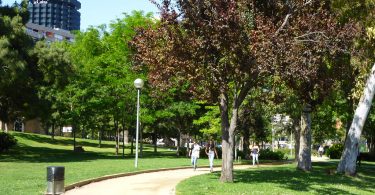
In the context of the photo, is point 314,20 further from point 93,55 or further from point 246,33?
point 93,55

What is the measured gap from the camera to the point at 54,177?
1361 centimetres

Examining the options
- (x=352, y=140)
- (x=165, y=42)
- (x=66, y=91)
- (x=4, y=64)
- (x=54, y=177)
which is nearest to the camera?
(x=54, y=177)

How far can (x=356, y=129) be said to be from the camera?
81.9ft

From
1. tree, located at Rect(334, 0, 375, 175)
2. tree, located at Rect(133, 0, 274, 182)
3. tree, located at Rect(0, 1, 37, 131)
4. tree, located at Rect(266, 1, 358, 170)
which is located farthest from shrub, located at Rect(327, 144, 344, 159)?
tree, located at Rect(133, 0, 274, 182)

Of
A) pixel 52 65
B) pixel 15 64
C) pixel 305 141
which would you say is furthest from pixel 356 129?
pixel 52 65

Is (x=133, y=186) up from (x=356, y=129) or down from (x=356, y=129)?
down

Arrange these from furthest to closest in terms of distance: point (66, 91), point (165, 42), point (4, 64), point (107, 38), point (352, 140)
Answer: point (107, 38) < point (66, 91) < point (4, 64) < point (352, 140) < point (165, 42)

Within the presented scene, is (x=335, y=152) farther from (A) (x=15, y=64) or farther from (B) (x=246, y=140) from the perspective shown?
(A) (x=15, y=64)

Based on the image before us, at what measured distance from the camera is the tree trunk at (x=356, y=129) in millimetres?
24422

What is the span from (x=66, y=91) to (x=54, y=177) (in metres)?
31.5

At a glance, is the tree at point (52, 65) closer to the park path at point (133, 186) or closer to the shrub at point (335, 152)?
the park path at point (133, 186)

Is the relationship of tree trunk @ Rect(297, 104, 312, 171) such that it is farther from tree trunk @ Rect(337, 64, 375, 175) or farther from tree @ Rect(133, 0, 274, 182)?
tree @ Rect(133, 0, 274, 182)

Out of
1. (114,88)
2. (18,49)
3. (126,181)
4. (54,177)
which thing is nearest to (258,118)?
(114,88)

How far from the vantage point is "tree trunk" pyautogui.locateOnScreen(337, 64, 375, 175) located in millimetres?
24422
